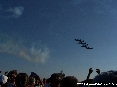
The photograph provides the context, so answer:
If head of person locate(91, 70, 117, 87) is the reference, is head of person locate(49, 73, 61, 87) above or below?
above

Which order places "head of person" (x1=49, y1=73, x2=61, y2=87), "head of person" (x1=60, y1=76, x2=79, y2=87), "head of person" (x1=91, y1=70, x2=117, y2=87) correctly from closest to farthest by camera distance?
"head of person" (x1=91, y1=70, x2=117, y2=87), "head of person" (x1=60, y1=76, x2=79, y2=87), "head of person" (x1=49, y1=73, x2=61, y2=87)

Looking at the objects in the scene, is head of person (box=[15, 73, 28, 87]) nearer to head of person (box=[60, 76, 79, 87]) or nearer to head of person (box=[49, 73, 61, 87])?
head of person (box=[49, 73, 61, 87])

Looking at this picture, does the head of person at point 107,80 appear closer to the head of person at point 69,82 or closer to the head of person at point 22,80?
the head of person at point 69,82

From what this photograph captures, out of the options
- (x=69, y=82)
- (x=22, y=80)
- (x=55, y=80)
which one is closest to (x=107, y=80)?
(x=69, y=82)

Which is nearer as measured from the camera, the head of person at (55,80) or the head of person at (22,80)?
the head of person at (55,80)

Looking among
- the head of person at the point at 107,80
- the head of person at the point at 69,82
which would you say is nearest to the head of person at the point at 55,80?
the head of person at the point at 69,82

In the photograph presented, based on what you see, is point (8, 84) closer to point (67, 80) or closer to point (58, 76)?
point (58, 76)

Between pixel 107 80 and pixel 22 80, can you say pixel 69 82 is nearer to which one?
pixel 107 80

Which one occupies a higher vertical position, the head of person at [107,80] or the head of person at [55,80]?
the head of person at [55,80]

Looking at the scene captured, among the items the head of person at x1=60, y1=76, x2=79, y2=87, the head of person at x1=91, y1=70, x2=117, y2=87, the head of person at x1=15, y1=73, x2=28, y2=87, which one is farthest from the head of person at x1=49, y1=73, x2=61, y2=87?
the head of person at x1=91, y1=70, x2=117, y2=87

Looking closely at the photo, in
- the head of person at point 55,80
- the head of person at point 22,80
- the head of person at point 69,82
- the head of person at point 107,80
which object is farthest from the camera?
the head of person at point 22,80

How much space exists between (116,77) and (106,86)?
0.45ft

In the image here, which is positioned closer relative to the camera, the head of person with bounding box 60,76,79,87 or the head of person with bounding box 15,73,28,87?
the head of person with bounding box 60,76,79,87

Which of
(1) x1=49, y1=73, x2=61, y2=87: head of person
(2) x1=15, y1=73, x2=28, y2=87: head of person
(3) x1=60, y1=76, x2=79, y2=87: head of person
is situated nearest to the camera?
(3) x1=60, y1=76, x2=79, y2=87: head of person
